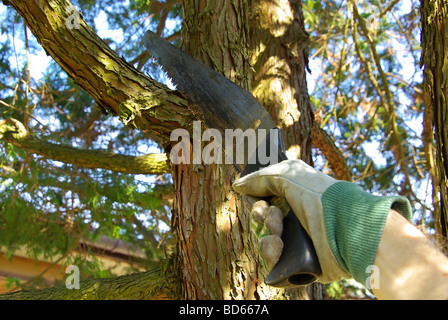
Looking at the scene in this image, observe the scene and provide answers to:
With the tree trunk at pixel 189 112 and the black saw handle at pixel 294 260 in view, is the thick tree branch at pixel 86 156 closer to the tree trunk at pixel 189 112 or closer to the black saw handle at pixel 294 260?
the tree trunk at pixel 189 112

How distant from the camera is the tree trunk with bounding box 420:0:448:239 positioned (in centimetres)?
198

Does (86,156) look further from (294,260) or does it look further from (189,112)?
(294,260)

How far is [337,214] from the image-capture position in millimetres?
1092

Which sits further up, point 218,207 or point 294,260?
point 218,207

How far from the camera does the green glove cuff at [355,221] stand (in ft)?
3.27

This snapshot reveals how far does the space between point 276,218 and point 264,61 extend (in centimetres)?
213

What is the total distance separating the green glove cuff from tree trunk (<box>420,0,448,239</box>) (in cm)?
107

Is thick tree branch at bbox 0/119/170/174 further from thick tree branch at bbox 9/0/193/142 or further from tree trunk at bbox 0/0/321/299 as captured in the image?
thick tree branch at bbox 9/0/193/142

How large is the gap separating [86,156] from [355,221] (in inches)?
117

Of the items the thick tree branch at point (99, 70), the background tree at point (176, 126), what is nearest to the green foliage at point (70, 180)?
the background tree at point (176, 126)

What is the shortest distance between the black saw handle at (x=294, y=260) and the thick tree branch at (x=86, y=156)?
2252 millimetres

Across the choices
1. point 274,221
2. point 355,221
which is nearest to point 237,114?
point 274,221

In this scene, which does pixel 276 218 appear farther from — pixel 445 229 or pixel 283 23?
pixel 283 23
